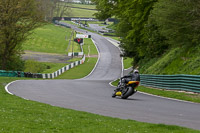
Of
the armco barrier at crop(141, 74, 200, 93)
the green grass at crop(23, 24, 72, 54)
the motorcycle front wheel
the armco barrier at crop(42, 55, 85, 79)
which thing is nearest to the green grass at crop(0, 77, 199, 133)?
the motorcycle front wheel

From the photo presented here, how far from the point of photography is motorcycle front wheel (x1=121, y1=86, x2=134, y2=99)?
17.9 meters

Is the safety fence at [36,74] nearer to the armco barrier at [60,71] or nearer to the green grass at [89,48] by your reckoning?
the armco barrier at [60,71]

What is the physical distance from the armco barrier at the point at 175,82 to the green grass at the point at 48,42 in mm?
56204

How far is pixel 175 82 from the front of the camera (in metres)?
23.7

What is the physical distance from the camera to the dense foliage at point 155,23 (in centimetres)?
2523

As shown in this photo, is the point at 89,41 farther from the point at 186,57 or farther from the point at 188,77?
the point at 188,77

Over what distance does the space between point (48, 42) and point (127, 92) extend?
8414 cm

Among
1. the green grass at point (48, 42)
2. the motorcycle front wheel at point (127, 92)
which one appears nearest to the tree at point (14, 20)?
the motorcycle front wheel at point (127, 92)

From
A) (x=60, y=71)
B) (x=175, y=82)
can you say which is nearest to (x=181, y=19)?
(x=175, y=82)

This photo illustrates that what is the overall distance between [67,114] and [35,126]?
2784 millimetres

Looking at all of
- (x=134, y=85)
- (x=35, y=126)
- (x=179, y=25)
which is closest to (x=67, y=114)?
(x=35, y=126)

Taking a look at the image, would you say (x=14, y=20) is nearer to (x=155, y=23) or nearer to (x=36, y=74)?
(x=36, y=74)

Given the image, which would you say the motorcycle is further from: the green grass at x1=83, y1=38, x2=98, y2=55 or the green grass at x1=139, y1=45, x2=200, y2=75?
the green grass at x1=83, y1=38, x2=98, y2=55

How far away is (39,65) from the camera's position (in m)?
62.1
